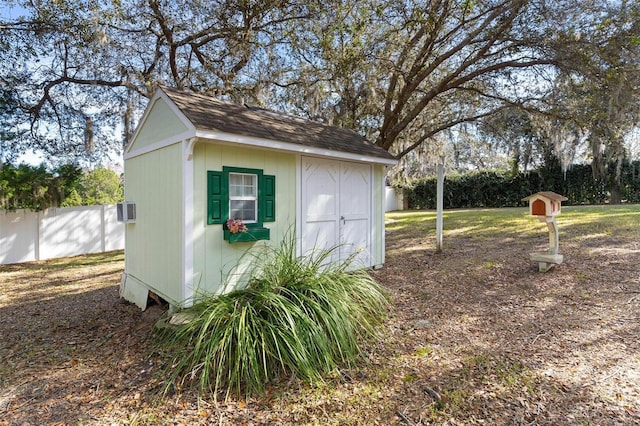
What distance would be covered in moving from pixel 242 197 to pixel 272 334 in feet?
6.30

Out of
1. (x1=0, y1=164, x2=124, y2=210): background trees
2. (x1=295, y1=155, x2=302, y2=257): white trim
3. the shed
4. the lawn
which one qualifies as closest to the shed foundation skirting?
the shed

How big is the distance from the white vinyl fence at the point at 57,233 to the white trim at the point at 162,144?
17.4ft

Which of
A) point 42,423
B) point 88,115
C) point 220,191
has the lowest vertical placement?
point 42,423

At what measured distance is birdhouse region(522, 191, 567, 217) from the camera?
490 centimetres

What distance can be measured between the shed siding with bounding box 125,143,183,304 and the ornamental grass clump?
763mm

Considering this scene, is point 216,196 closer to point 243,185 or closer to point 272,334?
point 243,185

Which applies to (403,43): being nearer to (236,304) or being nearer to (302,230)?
(302,230)

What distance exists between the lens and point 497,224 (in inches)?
387

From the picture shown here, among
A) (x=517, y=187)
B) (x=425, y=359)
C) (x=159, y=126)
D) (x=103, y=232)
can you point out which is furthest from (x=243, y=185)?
(x=517, y=187)

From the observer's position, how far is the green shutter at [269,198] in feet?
14.3

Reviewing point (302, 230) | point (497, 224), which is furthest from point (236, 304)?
point (497, 224)

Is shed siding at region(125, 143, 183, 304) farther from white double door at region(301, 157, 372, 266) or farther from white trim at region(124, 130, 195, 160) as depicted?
white double door at region(301, 157, 372, 266)

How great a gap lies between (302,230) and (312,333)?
2135 millimetres

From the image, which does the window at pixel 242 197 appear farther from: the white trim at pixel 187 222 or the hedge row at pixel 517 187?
the hedge row at pixel 517 187
